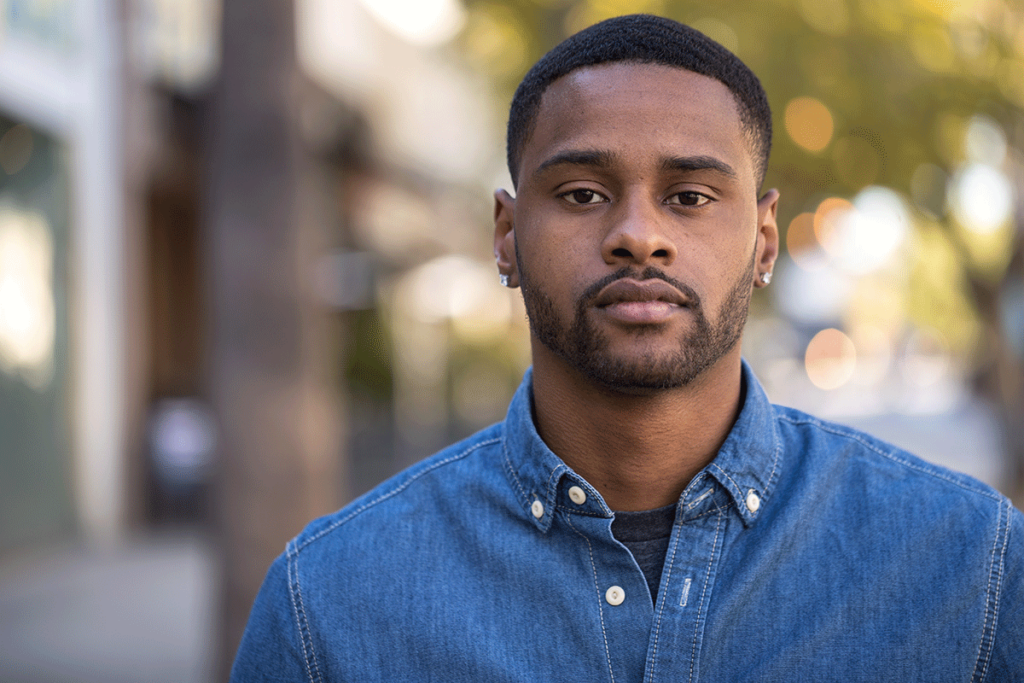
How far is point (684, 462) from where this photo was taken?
2264 mm

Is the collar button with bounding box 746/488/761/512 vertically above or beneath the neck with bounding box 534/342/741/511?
beneath

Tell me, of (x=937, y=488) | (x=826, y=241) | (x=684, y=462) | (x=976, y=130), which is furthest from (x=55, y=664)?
(x=976, y=130)

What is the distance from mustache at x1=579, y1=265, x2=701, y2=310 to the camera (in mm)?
2131

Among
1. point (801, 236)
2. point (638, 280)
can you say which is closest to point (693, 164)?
point (638, 280)

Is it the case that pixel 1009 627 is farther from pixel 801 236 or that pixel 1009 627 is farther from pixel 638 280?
pixel 801 236

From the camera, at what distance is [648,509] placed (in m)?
2.25

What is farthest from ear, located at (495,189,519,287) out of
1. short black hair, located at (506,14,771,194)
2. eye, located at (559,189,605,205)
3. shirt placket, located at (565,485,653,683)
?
shirt placket, located at (565,485,653,683)

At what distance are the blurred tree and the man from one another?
556 cm

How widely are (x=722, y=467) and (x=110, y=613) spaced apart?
280 inches

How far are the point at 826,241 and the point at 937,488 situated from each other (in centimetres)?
809

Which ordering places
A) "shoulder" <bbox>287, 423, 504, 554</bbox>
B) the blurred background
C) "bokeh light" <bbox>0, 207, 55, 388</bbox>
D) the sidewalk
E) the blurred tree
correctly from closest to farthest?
"shoulder" <bbox>287, 423, 504, 554</bbox> < the blurred background < the sidewalk < the blurred tree < "bokeh light" <bbox>0, 207, 55, 388</bbox>

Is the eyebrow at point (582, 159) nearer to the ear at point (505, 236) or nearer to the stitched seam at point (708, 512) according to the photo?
the ear at point (505, 236)

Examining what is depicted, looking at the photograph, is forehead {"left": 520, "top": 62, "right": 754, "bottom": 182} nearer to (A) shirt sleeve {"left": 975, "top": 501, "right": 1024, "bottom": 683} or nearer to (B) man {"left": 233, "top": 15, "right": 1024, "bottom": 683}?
(B) man {"left": 233, "top": 15, "right": 1024, "bottom": 683}

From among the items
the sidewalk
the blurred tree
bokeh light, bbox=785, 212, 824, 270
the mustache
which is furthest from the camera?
bokeh light, bbox=785, 212, 824, 270
